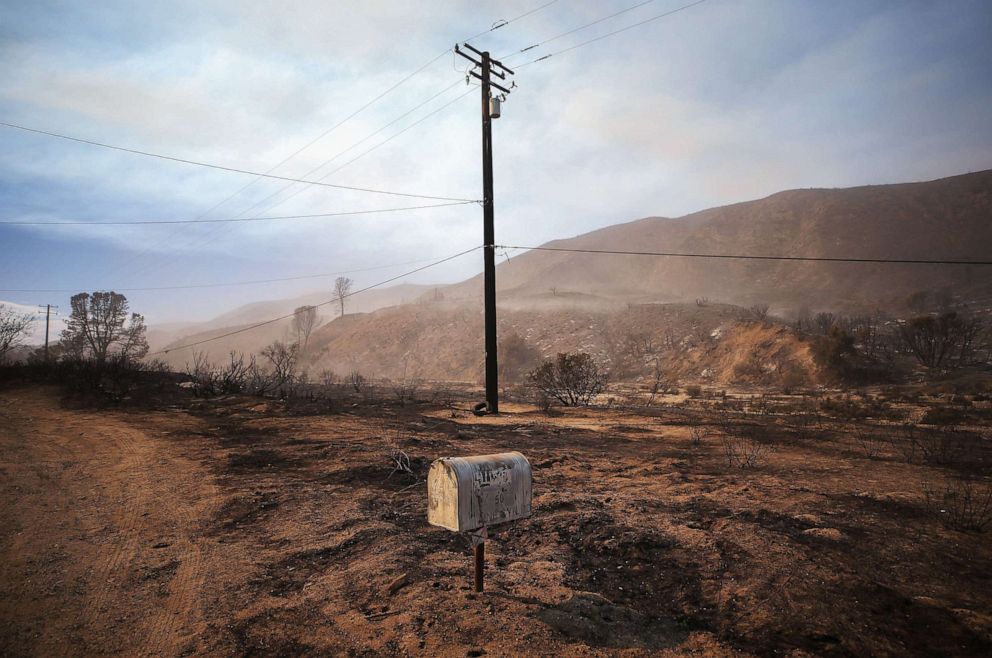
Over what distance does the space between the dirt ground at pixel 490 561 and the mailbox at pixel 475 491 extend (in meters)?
0.71

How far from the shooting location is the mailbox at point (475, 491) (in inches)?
133

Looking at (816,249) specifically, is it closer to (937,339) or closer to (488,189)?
(937,339)

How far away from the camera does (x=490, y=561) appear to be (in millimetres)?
4574

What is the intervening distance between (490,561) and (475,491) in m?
1.55

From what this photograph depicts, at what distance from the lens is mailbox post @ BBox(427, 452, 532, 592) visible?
3.38 metres

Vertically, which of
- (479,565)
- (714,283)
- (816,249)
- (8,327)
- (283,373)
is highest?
(816,249)

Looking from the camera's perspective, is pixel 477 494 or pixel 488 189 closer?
Answer: pixel 477 494

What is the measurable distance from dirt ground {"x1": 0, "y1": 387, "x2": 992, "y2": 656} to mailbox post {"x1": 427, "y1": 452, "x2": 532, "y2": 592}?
0.67m

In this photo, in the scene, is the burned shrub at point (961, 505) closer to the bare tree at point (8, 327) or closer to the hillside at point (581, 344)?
the hillside at point (581, 344)

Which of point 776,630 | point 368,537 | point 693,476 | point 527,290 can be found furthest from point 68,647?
point 527,290

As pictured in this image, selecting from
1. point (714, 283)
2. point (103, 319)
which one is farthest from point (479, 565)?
point (714, 283)

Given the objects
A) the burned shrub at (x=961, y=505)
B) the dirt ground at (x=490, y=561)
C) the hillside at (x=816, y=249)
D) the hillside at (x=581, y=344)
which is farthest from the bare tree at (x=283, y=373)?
the hillside at (x=816, y=249)

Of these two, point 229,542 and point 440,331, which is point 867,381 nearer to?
point 229,542

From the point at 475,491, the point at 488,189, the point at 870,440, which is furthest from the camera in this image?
the point at 488,189
